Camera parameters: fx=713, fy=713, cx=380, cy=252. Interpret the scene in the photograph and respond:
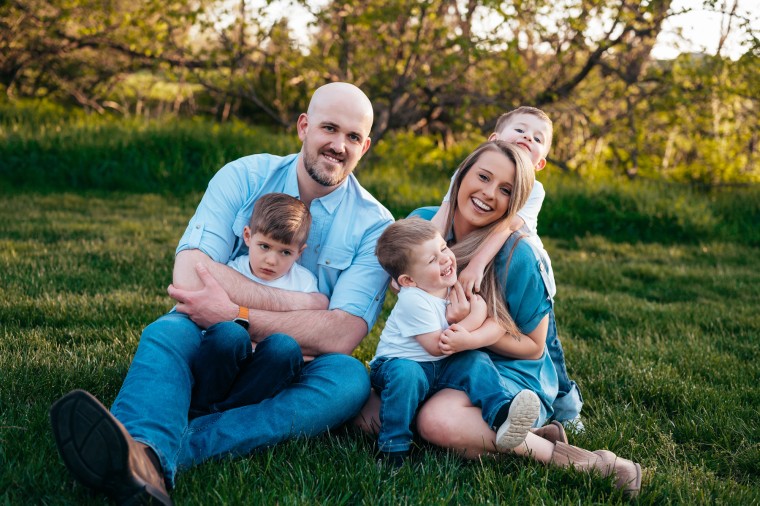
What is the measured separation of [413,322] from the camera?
3020 mm

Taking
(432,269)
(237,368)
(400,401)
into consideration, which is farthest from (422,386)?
(237,368)

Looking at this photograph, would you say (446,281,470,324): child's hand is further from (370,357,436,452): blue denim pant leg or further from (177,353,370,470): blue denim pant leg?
(177,353,370,470): blue denim pant leg

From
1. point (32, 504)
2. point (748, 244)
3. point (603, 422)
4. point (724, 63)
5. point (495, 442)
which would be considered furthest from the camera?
point (724, 63)

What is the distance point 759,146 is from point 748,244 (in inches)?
105

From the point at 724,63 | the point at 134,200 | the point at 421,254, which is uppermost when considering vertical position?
the point at 724,63

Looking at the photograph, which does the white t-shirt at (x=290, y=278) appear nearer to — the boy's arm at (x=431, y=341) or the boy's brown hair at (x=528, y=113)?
the boy's arm at (x=431, y=341)

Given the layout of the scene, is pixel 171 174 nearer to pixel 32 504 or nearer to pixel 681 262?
pixel 681 262

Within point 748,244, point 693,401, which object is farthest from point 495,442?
point 748,244

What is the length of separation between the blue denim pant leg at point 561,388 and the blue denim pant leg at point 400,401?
2.38 feet

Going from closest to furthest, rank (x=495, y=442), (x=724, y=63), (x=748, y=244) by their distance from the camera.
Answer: (x=495, y=442) → (x=748, y=244) → (x=724, y=63)

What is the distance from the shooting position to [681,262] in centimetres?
761

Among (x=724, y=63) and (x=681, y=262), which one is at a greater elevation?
(x=724, y=63)

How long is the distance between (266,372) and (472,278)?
95 centimetres

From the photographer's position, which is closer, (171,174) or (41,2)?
(171,174)
